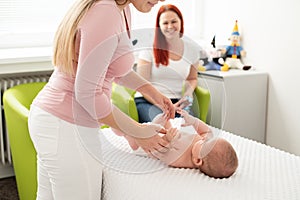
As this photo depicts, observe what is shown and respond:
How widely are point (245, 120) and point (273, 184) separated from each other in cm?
134

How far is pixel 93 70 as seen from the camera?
1079 millimetres

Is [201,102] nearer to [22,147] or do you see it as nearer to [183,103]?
[183,103]

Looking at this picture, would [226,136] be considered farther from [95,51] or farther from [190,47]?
[95,51]

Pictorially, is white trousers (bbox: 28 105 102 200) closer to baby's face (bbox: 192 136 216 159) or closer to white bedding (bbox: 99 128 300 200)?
white bedding (bbox: 99 128 300 200)

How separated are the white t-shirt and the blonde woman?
0.03 metres

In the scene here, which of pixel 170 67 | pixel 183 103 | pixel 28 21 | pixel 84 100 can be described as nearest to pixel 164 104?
pixel 183 103

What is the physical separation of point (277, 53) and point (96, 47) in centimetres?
190

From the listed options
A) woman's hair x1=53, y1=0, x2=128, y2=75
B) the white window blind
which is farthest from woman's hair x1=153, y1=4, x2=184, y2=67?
the white window blind

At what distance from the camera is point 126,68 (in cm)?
120

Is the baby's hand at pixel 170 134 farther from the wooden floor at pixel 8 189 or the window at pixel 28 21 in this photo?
the window at pixel 28 21

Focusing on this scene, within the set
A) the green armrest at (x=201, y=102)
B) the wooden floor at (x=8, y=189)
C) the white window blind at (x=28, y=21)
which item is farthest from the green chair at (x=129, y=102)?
the white window blind at (x=28, y=21)

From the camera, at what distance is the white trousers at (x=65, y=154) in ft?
4.03

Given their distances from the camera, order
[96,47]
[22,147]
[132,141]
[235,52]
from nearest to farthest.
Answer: [96,47] < [132,141] < [22,147] < [235,52]

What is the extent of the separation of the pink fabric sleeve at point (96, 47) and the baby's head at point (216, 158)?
1.88 feet
